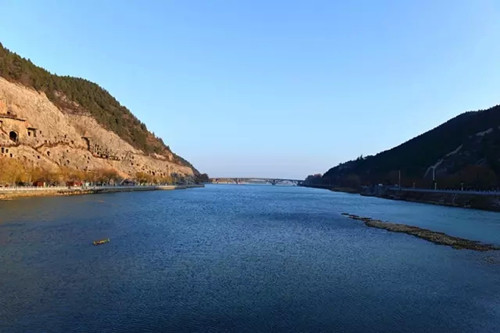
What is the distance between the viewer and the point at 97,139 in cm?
14625

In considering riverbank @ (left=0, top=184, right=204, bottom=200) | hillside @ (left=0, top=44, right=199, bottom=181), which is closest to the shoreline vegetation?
riverbank @ (left=0, top=184, right=204, bottom=200)

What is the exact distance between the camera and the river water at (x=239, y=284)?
14359mm

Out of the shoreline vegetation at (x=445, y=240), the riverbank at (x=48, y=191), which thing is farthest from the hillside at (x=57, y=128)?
the shoreline vegetation at (x=445, y=240)

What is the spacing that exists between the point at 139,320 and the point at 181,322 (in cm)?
151

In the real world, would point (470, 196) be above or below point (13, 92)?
below

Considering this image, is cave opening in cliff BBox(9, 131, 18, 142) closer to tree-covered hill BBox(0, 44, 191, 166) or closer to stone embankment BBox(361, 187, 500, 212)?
tree-covered hill BBox(0, 44, 191, 166)

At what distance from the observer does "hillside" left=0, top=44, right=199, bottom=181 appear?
101 meters

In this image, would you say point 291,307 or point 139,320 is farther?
point 291,307

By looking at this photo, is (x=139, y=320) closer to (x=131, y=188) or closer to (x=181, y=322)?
(x=181, y=322)

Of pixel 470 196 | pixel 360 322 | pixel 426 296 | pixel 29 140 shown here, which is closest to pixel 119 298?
pixel 360 322

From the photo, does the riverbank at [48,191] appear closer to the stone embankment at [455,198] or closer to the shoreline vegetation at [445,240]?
the shoreline vegetation at [445,240]

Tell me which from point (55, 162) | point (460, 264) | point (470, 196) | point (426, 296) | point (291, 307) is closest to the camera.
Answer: point (291, 307)

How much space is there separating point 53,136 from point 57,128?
17.2ft

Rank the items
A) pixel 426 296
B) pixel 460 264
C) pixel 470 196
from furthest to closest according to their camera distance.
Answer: pixel 470 196 → pixel 460 264 → pixel 426 296
